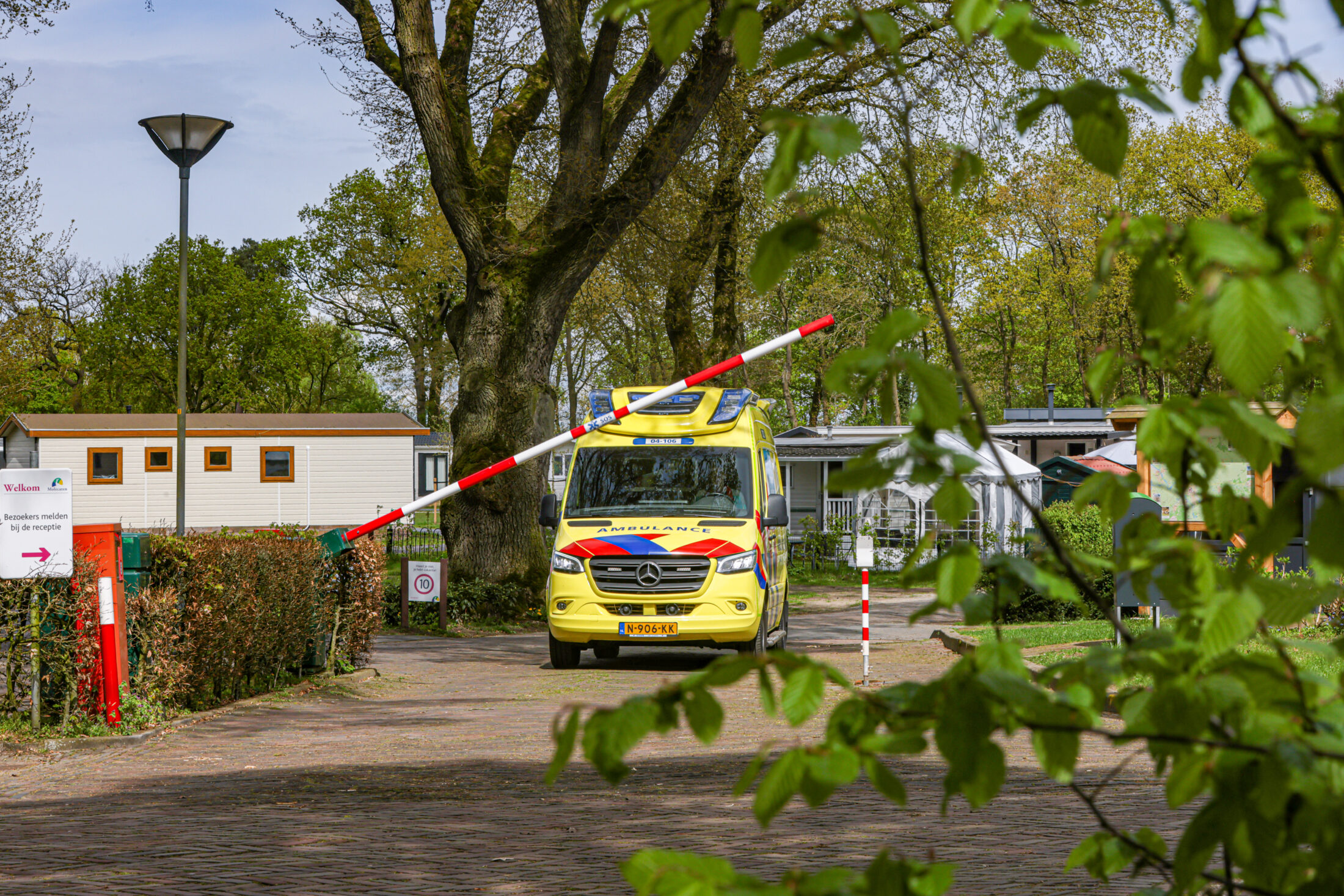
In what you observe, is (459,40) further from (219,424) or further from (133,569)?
(219,424)

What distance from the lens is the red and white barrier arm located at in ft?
46.1

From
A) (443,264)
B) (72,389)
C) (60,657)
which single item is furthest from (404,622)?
(72,389)

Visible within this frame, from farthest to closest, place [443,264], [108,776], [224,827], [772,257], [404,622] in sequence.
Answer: [443,264], [404,622], [108,776], [224,827], [772,257]

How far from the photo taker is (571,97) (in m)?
18.2

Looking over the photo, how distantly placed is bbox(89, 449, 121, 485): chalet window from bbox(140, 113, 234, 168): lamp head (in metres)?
33.2

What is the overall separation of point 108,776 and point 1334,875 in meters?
7.55

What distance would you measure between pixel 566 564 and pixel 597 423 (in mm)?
1784

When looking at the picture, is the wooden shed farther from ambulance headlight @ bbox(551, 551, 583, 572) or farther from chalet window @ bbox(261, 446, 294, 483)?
ambulance headlight @ bbox(551, 551, 583, 572)

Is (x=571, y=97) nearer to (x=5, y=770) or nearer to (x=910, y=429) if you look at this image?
(x=5, y=770)

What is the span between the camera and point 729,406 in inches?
556

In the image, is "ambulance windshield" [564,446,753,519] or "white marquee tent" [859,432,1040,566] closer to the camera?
"ambulance windshield" [564,446,753,519]

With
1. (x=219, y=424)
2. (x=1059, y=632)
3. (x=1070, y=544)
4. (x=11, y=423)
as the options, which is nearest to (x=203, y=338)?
(x=11, y=423)

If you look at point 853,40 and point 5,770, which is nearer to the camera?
point 853,40

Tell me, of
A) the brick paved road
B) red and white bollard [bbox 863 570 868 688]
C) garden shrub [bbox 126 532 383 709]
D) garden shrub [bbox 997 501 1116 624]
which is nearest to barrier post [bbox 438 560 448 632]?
garden shrub [bbox 126 532 383 709]
